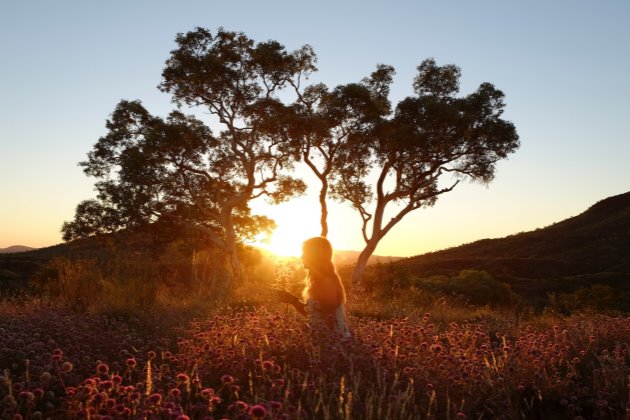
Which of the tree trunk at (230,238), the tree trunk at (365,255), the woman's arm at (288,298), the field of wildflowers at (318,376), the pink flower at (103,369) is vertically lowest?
the field of wildflowers at (318,376)

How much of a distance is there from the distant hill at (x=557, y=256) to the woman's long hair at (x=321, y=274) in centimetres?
1646

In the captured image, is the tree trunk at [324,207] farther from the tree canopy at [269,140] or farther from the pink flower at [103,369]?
the pink flower at [103,369]

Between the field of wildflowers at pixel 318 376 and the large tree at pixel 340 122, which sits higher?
the large tree at pixel 340 122

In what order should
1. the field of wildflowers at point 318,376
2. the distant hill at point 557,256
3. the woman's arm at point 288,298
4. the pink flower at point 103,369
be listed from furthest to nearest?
the distant hill at point 557,256
the woman's arm at point 288,298
the field of wildflowers at point 318,376
the pink flower at point 103,369

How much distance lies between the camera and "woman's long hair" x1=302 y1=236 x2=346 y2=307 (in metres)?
6.44

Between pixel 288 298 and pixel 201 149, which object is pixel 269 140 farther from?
pixel 288 298

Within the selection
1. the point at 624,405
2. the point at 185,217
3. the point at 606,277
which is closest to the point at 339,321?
the point at 624,405

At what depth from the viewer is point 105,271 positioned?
40.5 feet

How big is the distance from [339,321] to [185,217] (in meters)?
20.0

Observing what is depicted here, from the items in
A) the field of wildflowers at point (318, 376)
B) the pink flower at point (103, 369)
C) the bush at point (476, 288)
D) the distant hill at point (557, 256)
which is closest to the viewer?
the pink flower at point (103, 369)

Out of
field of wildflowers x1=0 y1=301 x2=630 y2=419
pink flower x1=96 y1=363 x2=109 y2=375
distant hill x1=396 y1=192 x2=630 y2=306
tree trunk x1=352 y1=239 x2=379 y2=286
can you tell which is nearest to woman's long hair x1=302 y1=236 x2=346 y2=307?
field of wildflowers x1=0 y1=301 x2=630 y2=419

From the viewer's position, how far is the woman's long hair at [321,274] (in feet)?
21.1

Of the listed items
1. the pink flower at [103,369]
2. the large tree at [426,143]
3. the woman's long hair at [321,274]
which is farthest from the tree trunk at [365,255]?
the pink flower at [103,369]

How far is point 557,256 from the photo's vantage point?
33062mm
